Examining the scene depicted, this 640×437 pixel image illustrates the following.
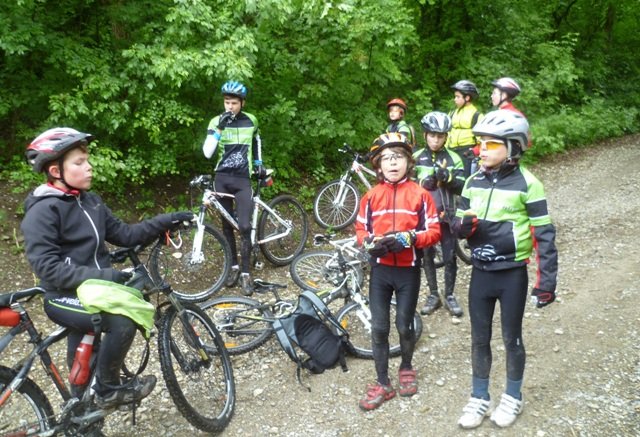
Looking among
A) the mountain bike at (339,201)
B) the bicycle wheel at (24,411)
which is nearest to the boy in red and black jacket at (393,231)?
the bicycle wheel at (24,411)

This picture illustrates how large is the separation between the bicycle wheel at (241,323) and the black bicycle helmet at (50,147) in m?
2.04

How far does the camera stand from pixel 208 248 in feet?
19.9

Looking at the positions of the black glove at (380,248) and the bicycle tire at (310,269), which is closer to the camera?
the black glove at (380,248)

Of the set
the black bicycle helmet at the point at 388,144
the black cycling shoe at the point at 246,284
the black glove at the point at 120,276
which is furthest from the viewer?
the black cycling shoe at the point at 246,284

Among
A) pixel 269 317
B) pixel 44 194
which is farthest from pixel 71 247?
pixel 269 317

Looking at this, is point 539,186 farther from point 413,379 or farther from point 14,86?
point 14,86

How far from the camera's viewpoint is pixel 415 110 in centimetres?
1112

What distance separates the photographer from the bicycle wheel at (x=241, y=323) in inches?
182

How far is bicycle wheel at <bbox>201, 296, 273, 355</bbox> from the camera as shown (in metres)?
4.63

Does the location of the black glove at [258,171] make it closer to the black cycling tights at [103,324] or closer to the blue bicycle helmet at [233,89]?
the blue bicycle helmet at [233,89]

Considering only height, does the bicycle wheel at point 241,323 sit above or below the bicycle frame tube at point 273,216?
below

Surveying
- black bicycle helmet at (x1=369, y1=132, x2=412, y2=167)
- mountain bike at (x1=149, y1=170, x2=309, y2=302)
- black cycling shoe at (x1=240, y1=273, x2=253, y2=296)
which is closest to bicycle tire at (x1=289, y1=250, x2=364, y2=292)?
black cycling shoe at (x1=240, y1=273, x2=253, y2=296)

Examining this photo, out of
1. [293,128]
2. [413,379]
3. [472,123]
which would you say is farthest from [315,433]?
[293,128]

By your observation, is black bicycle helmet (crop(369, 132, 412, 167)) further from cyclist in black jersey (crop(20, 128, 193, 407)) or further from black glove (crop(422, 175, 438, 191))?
cyclist in black jersey (crop(20, 128, 193, 407))
